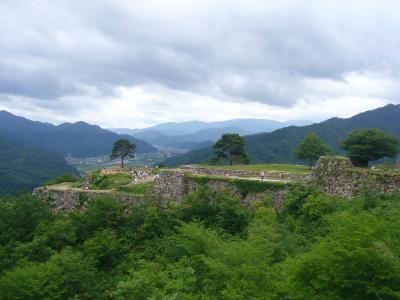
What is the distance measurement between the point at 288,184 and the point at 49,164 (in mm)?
138868

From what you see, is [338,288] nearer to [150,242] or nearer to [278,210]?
[278,210]

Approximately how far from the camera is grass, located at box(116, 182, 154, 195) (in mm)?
23308

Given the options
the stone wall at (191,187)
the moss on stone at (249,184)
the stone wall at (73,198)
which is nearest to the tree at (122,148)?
the stone wall at (73,198)

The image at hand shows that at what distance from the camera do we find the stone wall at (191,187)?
18219 mm

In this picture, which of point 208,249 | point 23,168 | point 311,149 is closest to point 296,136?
point 23,168

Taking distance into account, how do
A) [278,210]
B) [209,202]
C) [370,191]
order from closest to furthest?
[370,191] < [278,210] < [209,202]

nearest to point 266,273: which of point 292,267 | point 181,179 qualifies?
point 292,267

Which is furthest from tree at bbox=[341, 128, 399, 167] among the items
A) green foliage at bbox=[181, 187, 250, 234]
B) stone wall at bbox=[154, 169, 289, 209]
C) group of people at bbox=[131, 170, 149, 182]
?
group of people at bbox=[131, 170, 149, 182]

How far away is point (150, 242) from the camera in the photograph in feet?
59.4

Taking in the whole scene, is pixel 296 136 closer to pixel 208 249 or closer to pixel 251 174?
pixel 251 174

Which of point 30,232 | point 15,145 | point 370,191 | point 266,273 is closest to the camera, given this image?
point 266,273

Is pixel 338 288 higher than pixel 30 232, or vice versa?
pixel 338 288

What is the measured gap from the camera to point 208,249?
1313cm

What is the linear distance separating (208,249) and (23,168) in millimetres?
122934
